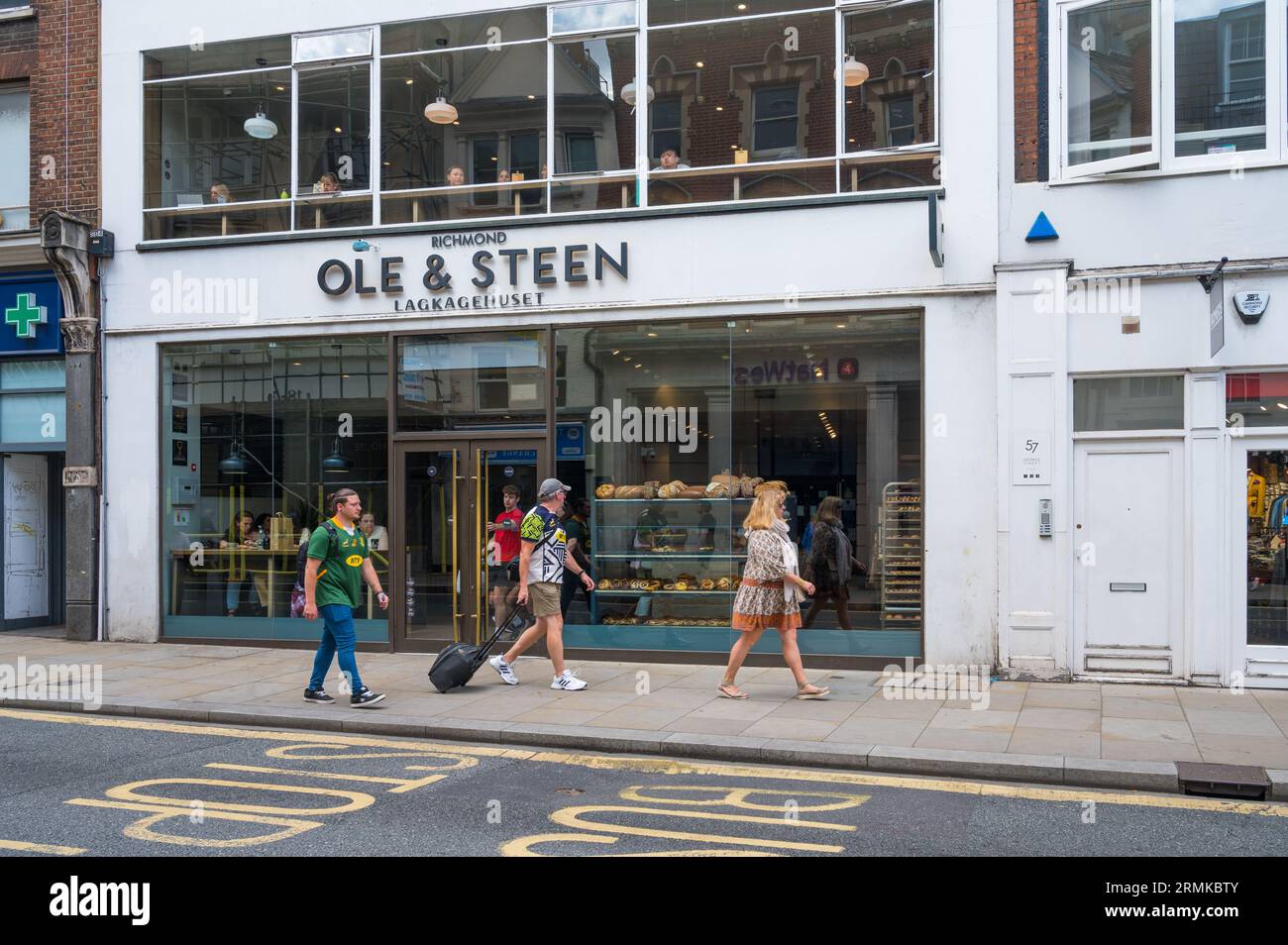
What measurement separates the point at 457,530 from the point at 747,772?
6061 millimetres

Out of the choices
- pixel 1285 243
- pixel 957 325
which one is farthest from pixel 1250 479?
pixel 957 325

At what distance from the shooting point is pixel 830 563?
1174cm

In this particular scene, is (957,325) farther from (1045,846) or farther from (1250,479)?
(1045,846)

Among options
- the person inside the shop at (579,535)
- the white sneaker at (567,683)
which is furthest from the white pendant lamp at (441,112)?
the white sneaker at (567,683)

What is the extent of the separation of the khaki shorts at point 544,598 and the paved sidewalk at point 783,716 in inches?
29.2

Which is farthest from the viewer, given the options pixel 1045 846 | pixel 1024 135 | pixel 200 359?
pixel 200 359

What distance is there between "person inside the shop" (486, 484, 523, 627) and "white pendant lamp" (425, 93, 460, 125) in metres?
4.50

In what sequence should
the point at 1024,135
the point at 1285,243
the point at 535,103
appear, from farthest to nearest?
the point at 535,103, the point at 1024,135, the point at 1285,243

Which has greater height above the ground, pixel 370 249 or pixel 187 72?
pixel 187 72

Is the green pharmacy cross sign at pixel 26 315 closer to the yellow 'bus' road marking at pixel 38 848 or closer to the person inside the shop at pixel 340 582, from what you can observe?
the person inside the shop at pixel 340 582

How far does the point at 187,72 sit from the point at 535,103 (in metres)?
4.80

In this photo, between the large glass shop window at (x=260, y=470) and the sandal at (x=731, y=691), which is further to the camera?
the large glass shop window at (x=260, y=470)

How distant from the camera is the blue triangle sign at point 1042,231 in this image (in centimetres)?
1077

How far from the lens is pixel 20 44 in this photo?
14.7m
